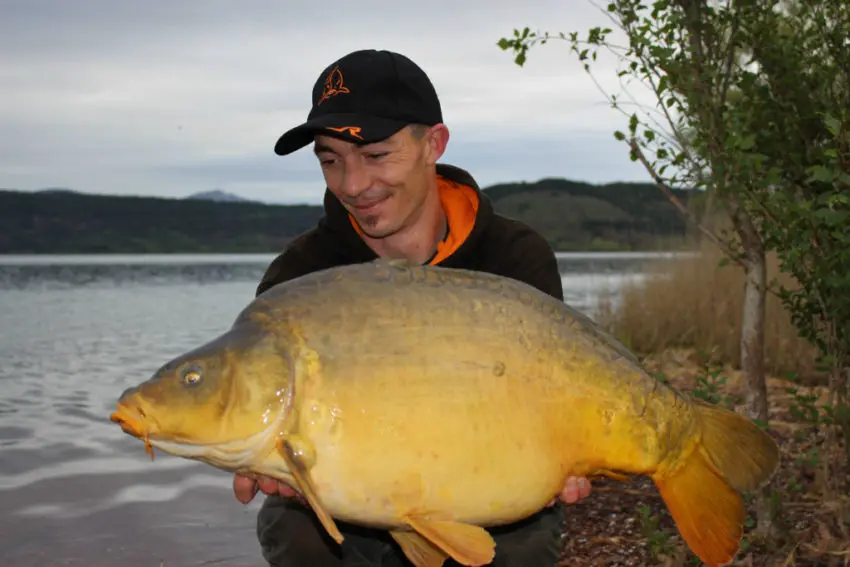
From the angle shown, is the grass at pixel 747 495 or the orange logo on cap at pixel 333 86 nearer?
the orange logo on cap at pixel 333 86

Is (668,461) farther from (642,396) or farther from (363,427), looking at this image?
(363,427)

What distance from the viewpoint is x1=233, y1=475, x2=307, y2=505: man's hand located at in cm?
231

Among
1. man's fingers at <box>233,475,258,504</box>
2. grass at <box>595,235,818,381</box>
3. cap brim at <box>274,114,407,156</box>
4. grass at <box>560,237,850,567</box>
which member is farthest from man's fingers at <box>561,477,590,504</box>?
grass at <box>595,235,818,381</box>

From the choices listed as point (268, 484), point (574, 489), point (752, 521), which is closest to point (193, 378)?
point (268, 484)

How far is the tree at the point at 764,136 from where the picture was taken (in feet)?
11.9

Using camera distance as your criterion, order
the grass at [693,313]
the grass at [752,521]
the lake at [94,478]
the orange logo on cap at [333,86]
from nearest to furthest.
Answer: the orange logo on cap at [333,86] → the grass at [752,521] → the lake at [94,478] → the grass at [693,313]

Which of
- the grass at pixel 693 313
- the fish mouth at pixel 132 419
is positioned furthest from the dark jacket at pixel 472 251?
the grass at pixel 693 313

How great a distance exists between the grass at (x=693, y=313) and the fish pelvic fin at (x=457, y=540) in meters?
6.32

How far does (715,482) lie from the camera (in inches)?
91.9

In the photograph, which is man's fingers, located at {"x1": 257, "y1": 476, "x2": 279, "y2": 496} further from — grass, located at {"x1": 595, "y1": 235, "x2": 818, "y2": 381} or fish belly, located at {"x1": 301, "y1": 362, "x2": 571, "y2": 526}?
grass, located at {"x1": 595, "y1": 235, "x2": 818, "y2": 381}

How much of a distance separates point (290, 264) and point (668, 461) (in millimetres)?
1493

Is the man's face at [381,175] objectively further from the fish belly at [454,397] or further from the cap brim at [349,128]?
the fish belly at [454,397]

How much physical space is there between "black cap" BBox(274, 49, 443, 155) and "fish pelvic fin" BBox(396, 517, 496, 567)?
4.03 ft

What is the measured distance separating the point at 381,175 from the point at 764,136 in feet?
7.14
